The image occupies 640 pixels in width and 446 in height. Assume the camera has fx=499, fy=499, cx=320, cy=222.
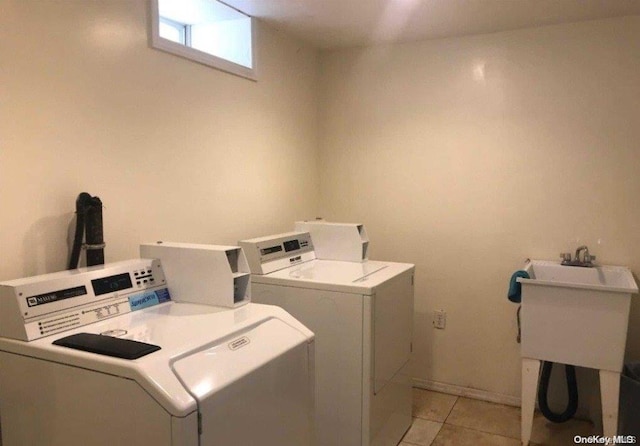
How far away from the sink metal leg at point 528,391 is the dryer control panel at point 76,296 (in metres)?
1.80

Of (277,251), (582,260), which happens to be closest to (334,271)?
(277,251)

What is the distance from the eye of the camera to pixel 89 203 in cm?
180

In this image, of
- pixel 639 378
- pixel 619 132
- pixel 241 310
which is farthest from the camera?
pixel 619 132

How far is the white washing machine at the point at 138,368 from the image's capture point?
1212mm

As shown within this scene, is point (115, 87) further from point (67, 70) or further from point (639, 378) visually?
point (639, 378)

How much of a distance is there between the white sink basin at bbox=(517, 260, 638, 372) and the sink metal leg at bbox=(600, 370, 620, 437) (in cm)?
4

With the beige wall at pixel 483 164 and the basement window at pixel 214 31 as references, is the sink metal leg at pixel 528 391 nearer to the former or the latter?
the beige wall at pixel 483 164

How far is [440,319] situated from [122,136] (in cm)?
225

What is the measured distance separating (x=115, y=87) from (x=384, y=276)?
1450 millimetres

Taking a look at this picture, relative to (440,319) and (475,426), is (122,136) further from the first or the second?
(475,426)

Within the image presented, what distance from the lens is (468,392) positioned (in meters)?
3.22

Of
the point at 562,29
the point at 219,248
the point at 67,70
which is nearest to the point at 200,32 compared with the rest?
the point at 67,70

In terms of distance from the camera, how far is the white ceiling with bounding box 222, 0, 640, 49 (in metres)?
2.53

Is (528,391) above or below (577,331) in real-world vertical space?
below
